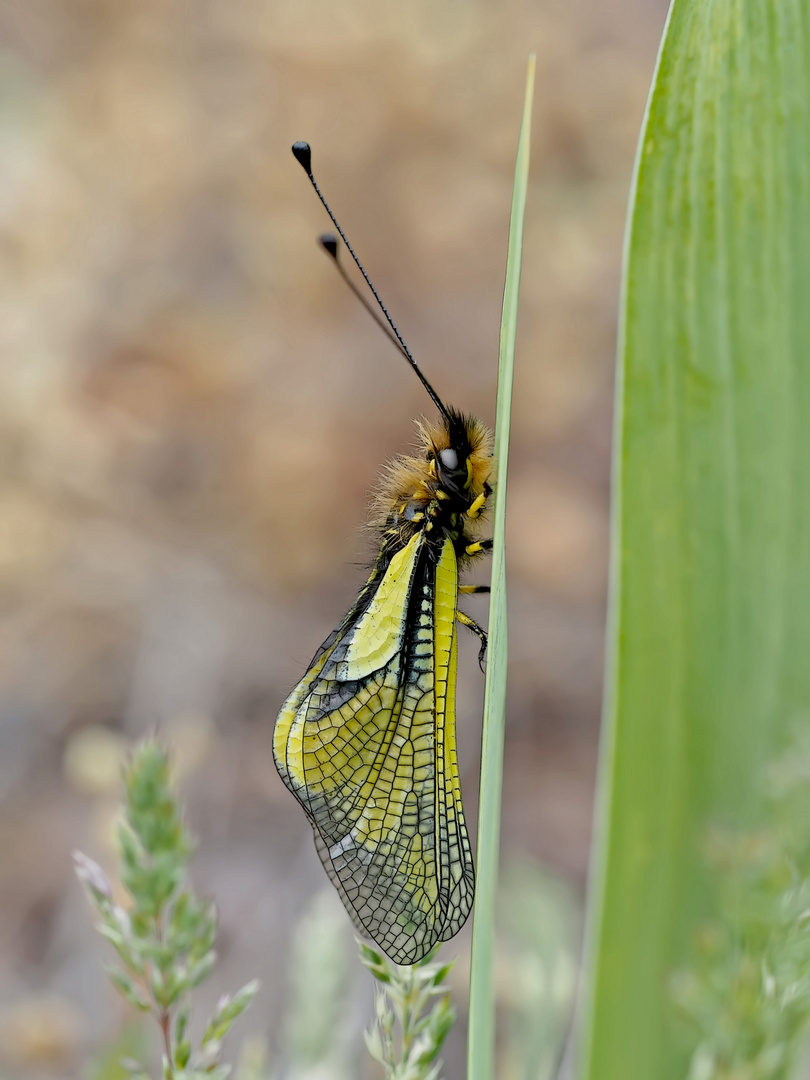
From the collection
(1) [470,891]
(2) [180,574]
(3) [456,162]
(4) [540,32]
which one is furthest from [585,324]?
(1) [470,891]

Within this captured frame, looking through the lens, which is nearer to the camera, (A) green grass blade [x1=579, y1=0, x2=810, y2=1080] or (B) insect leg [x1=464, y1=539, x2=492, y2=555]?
(A) green grass blade [x1=579, y1=0, x2=810, y2=1080]

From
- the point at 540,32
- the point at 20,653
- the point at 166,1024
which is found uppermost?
the point at 540,32

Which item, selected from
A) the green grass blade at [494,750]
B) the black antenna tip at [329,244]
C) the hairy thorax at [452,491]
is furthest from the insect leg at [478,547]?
the green grass blade at [494,750]

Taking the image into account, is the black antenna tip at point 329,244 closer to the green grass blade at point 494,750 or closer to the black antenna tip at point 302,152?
the black antenna tip at point 302,152

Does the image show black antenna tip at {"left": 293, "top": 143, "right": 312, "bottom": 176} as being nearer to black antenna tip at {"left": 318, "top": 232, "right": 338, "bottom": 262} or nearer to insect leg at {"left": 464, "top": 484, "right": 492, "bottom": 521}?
black antenna tip at {"left": 318, "top": 232, "right": 338, "bottom": 262}

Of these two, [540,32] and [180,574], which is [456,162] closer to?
[540,32]

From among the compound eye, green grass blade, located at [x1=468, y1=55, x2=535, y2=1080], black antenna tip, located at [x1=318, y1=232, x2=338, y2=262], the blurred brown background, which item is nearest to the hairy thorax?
the compound eye
